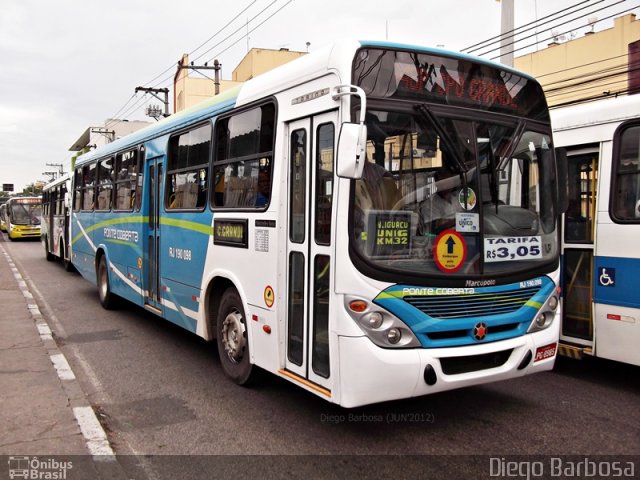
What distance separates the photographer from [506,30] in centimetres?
1188

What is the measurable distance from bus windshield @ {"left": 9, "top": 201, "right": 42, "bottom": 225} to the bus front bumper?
35.2m

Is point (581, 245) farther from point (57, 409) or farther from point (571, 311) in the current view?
point (57, 409)

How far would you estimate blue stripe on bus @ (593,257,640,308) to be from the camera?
5.18 metres

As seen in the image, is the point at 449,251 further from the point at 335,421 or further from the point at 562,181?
the point at 335,421

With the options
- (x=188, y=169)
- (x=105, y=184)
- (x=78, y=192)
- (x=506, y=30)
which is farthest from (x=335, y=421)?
(x=506, y=30)

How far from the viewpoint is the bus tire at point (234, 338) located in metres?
5.30

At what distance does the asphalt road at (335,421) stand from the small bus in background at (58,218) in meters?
10.9

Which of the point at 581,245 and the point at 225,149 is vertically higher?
the point at 225,149

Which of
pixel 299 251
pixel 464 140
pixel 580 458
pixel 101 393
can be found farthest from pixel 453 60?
pixel 101 393

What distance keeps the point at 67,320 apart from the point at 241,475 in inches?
258

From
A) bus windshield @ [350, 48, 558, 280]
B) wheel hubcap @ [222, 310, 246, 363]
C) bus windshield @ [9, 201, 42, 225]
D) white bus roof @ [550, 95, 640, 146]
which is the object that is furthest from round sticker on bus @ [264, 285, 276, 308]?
bus windshield @ [9, 201, 42, 225]

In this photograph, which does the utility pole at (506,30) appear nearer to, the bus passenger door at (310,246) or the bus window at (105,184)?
the bus window at (105,184)

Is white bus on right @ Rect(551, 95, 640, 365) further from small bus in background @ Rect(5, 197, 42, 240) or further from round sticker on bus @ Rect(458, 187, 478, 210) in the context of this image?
small bus in background @ Rect(5, 197, 42, 240)

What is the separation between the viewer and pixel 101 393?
542 centimetres
